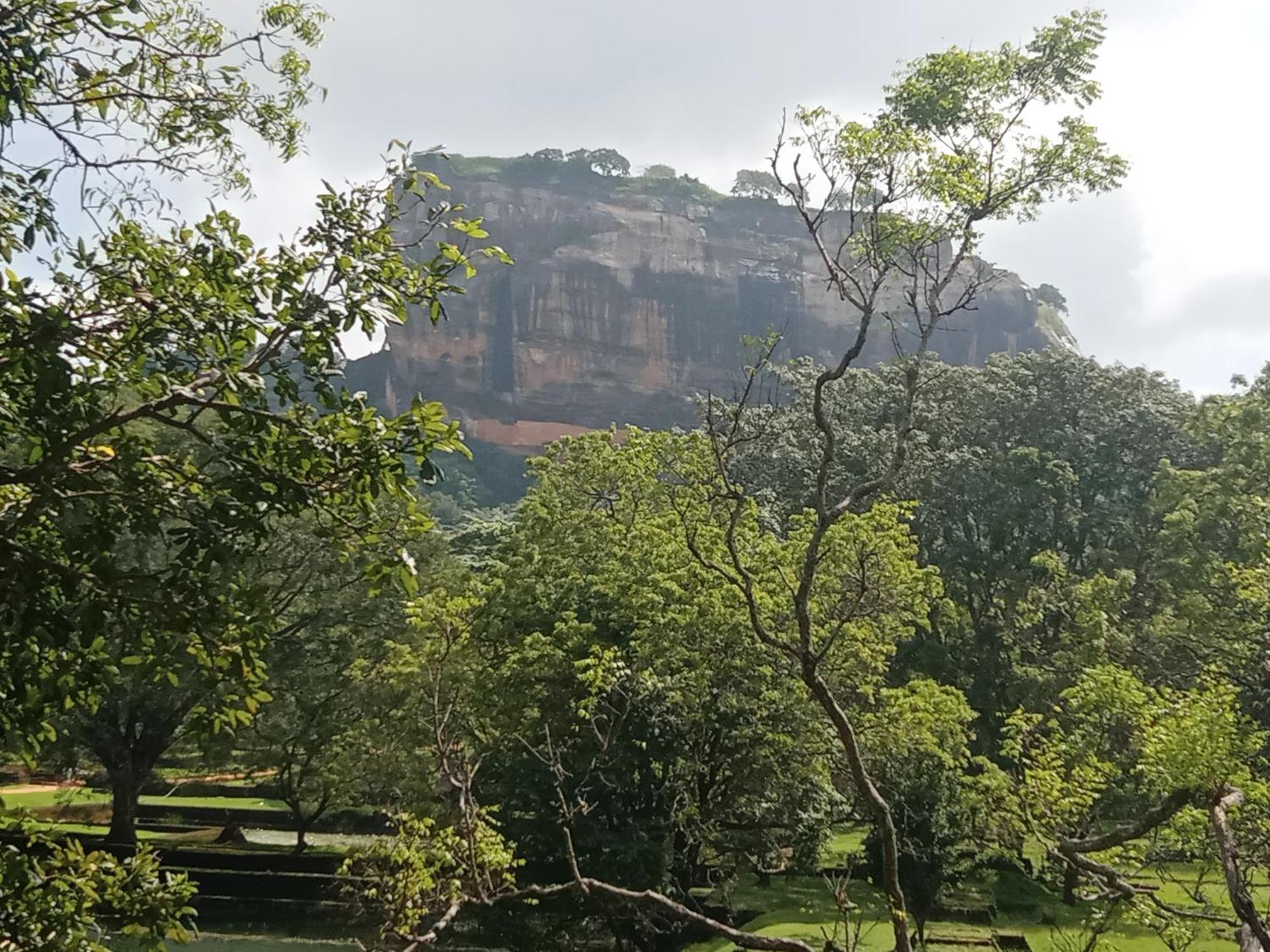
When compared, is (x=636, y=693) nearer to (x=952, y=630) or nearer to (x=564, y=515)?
(x=564, y=515)

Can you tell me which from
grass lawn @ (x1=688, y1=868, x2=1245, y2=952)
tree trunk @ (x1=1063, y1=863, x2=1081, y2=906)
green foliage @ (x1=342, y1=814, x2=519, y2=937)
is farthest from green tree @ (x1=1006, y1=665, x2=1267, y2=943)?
tree trunk @ (x1=1063, y1=863, x2=1081, y2=906)

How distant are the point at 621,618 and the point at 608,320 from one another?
65.5 meters

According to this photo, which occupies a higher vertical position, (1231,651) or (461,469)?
(461,469)

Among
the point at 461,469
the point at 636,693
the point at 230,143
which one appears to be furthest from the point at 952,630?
the point at 461,469

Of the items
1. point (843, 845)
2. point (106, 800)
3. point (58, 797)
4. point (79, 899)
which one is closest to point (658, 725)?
point (79, 899)

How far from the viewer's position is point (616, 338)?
254 feet

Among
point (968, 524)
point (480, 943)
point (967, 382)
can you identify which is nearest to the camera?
point (480, 943)

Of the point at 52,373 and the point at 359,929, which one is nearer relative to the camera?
the point at 52,373

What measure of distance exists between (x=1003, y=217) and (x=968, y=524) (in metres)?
18.5

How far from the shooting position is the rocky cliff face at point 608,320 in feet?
247

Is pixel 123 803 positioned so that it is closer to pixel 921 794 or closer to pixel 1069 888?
pixel 921 794

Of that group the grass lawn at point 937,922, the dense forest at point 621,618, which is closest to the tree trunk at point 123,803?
the dense forest at point 621,618

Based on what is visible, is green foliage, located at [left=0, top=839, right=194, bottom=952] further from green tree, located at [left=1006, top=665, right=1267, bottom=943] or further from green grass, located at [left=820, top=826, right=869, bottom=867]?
green grass, located at [left=820, top=826, right=869, bottom=867]

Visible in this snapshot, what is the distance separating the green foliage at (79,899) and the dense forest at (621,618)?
0.02 metres
